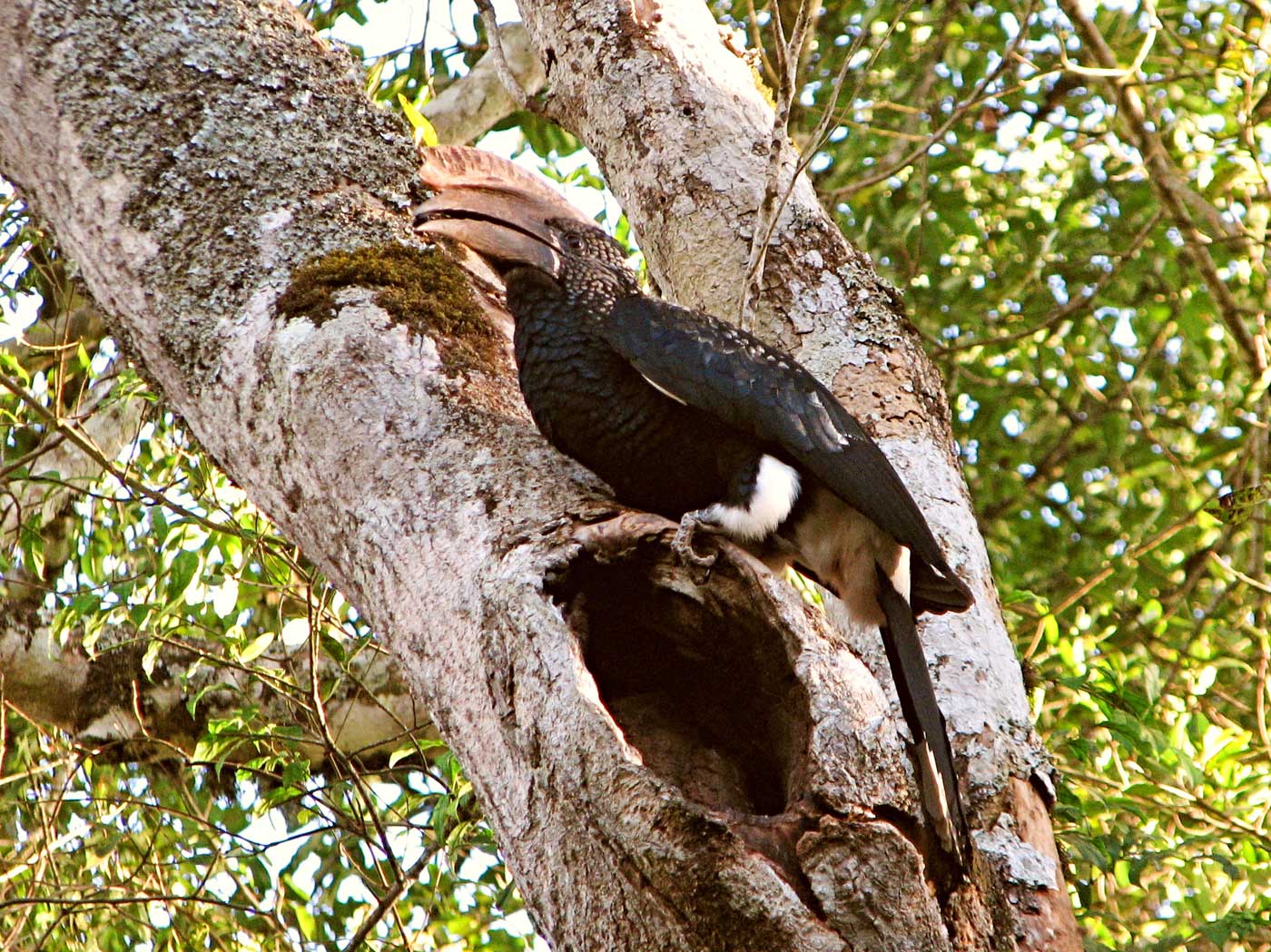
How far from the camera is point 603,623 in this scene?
154 cm

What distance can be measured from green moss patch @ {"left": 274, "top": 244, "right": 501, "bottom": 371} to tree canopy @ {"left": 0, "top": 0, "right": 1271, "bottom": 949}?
494 mm

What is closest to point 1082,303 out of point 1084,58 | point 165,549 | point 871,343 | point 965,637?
point 1084,58

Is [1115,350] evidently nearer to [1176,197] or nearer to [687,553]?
[1176,197]

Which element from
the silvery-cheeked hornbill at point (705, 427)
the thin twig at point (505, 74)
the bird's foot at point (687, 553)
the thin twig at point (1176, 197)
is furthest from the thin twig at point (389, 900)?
the thin twig at point (1176, 197)

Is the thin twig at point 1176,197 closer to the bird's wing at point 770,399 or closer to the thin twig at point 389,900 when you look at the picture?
the bird's wing at point 770,399

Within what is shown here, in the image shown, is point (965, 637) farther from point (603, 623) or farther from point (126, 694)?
point (126, 694)

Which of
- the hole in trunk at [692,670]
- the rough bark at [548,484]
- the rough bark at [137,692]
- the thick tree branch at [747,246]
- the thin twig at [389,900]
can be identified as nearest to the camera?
the rough bark at [548,484]

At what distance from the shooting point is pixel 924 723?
61.6 inches

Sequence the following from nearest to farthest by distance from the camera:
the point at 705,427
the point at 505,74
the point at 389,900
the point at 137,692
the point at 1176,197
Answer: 1. the point at 705,427
2. the point at 505,74
3. the point at 389,900
4. the point at 137,692
5. the point at 1176,197

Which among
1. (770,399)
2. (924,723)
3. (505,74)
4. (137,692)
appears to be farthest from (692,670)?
(137,692)

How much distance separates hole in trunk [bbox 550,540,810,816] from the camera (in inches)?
57.2

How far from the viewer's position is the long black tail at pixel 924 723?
4.35 ft

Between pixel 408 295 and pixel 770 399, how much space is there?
579mm

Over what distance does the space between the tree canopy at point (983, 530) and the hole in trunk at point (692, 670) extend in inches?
38.4
